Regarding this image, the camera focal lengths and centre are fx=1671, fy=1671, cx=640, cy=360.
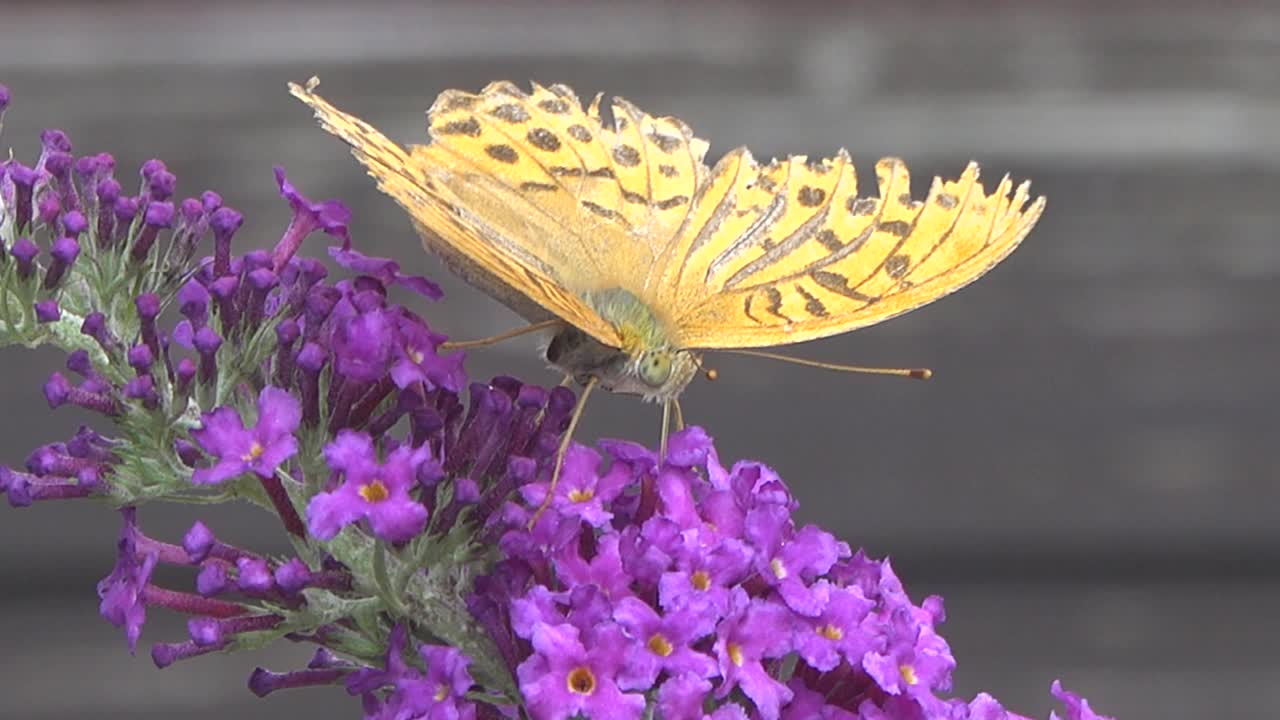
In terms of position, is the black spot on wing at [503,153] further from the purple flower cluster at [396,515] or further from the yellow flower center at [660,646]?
the yellow flower center at [660,646]

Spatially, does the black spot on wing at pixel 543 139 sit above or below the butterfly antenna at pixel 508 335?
above

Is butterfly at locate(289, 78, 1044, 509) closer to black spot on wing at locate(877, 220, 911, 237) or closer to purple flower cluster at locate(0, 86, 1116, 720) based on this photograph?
black spot on wing at locate(877, 220, 911, 237)

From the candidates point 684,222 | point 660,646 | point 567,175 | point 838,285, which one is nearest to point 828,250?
point 838,285

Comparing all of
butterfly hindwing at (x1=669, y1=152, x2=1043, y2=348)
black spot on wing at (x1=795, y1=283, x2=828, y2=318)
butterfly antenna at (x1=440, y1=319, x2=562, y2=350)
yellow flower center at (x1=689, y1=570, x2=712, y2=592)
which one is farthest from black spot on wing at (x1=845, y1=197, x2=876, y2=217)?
yellow flower center at (x1=689, y1=570, x2=712, y2=592)

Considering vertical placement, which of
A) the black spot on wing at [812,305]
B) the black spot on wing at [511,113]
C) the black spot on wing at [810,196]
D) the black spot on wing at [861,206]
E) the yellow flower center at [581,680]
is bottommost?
the yellow flower center at [581,680]

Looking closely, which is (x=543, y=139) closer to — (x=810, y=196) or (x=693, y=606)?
(x=810, y=196)

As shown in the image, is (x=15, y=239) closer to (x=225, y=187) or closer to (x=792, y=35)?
(x=225, y=187)

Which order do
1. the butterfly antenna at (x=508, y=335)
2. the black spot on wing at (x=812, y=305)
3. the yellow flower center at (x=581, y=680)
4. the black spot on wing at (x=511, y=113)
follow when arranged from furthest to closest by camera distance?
the black spot on wing at (x=511, y=113)
the black spot on wing at (x=812, y=305)
the butterfly antenna at (x=508, y=335)
the yellow flower center at (x=581, y=680)

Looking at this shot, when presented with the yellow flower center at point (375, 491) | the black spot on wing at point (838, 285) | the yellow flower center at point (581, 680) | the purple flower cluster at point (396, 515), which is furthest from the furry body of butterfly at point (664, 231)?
the yellow flower center at point (581, 680)

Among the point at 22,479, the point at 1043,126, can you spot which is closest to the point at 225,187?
the point at 1043,126
